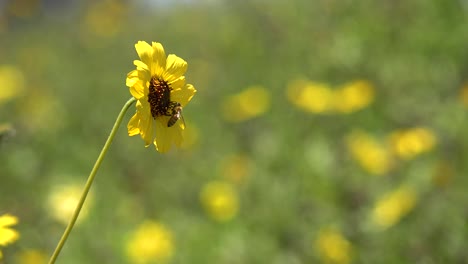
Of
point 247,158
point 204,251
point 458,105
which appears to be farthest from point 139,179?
point 458,105

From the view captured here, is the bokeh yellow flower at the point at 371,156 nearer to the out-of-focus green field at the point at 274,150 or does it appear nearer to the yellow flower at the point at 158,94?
the out-of-focus green field at the point at 274,150

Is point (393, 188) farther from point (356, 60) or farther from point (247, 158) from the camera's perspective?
point (356, 60)

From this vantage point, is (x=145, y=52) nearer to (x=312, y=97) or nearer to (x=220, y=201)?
(x=220, y=201)

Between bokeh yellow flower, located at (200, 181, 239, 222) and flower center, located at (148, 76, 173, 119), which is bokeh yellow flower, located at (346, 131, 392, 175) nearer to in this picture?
bokeh yellow flower, located at (200, 181, 239, 222)

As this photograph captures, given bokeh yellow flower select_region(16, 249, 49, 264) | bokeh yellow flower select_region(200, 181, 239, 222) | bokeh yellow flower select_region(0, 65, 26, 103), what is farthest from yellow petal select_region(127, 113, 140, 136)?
bokeh yellow flower select_region(0, 65, 26, 103)

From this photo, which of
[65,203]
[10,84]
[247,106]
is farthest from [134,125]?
[10,84]
